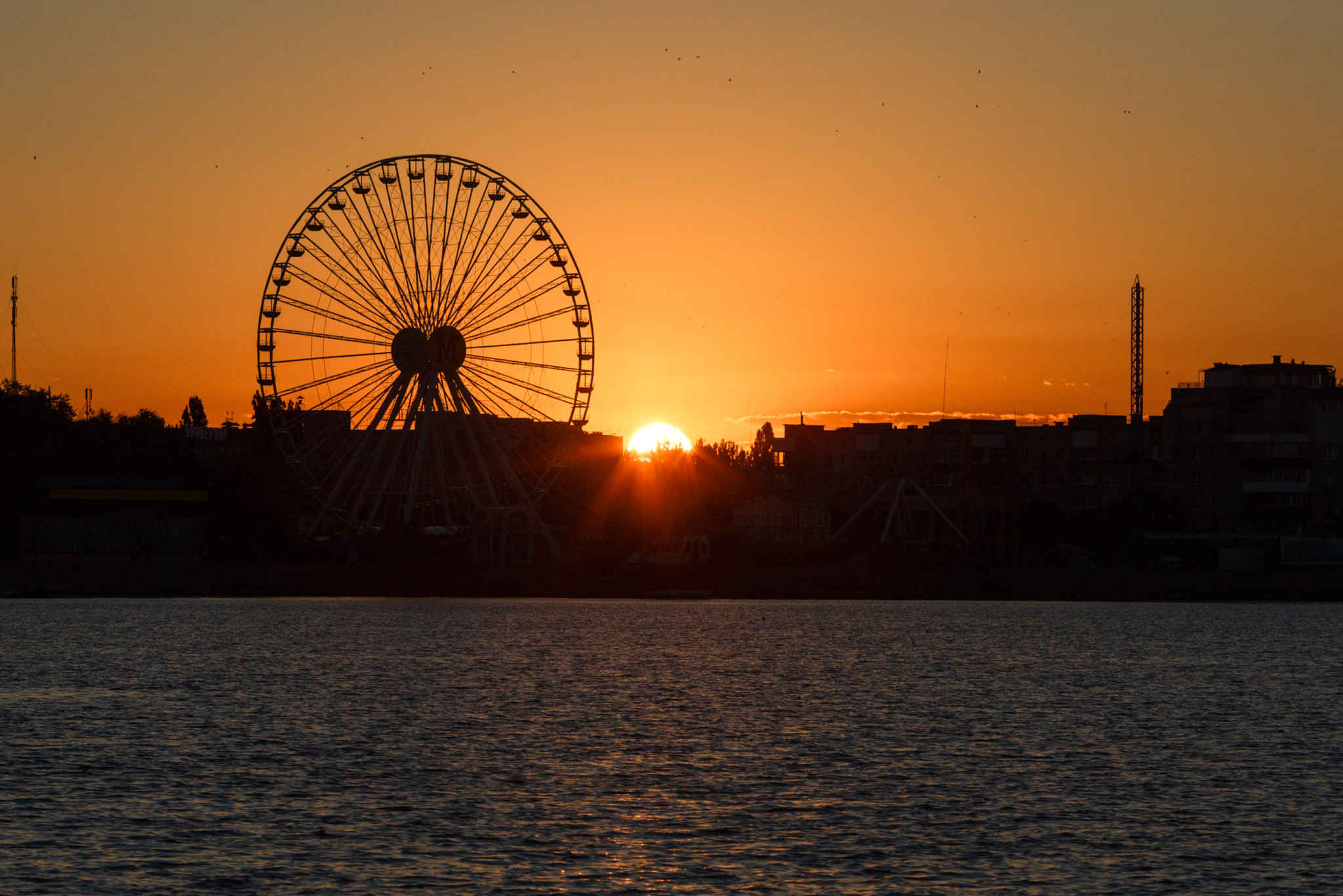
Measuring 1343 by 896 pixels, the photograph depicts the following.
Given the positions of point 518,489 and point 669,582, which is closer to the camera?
point 518,489

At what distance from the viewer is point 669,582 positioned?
150375 mm

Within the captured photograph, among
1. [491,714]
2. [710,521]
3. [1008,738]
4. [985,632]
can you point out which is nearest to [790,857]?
[1008,738]

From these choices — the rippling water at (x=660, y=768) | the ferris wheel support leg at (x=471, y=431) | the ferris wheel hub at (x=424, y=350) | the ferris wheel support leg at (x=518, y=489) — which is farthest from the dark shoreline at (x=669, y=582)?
the rippling water at (x=660, y=768)

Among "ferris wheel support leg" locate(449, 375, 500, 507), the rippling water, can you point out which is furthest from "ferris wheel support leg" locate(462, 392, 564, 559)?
the rippling water

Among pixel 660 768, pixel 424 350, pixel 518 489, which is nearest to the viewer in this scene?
pixel 660 768

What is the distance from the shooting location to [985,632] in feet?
382

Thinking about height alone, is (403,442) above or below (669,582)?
above

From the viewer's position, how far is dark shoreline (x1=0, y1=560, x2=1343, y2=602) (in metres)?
133

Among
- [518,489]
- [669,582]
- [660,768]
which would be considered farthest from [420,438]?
[660,768]

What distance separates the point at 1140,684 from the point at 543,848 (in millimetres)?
47957

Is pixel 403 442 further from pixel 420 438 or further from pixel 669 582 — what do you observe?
pixel 669 582

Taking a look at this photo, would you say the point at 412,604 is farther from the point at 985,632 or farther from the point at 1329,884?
the point at 1329,884

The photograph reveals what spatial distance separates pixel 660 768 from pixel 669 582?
336 ft

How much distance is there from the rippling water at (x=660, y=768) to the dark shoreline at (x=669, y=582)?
Answer: 33.9 meters
